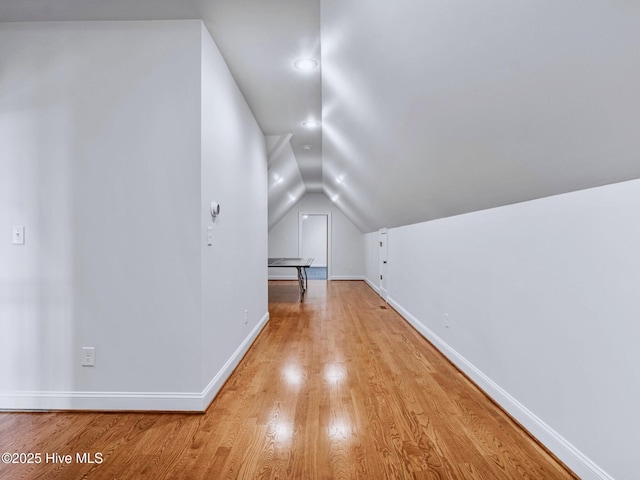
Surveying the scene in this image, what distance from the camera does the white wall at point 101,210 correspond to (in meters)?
1.90

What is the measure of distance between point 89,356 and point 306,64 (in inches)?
91.2

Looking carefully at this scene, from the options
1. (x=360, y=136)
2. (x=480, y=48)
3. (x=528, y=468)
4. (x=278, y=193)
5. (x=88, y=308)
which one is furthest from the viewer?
(x=278, y=193)

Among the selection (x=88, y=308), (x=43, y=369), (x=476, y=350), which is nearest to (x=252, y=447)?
(x=88, y=308)

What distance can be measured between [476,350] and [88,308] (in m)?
2.47

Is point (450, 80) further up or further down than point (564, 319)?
further up

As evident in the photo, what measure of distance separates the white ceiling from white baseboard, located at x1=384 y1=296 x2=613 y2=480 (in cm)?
109

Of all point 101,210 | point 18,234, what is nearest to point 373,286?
point 101,210

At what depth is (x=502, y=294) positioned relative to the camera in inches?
77.2

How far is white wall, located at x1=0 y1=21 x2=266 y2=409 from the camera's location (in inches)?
74.8

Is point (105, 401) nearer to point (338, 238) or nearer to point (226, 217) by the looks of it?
point (226, 217)

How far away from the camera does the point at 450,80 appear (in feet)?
4.71

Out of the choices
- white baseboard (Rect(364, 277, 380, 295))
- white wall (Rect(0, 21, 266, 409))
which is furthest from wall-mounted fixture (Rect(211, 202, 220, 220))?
white baseboard (Rect(364, 277, 380, 295))

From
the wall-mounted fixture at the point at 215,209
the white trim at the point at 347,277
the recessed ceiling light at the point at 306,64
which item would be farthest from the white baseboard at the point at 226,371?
the white trim at the point at 347,277

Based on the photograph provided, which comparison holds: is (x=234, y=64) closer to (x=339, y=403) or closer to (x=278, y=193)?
(x=339, y=403)
